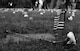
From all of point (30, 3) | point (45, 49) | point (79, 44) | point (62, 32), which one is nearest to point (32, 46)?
point (45, 49)

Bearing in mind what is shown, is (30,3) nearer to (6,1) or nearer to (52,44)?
(6,1)

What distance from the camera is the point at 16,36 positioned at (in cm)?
504

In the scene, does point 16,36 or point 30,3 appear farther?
point 30,3

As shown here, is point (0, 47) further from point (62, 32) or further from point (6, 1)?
point (6, 1)

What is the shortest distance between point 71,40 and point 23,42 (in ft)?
3.76

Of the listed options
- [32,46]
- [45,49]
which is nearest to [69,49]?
[45,49]

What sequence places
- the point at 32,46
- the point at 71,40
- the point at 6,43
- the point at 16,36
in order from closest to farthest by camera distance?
the point at 71,40 → the point at 32,46 → the point at 6,43 → the point at 16,36

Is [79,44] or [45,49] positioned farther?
[79,44]

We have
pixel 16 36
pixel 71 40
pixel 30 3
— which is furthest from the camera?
pixel 30 3

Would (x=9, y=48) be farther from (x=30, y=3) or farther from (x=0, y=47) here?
(x=30, y=3)

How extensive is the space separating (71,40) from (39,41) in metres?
0.91

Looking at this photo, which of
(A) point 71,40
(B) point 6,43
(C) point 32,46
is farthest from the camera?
(B) point 6,43

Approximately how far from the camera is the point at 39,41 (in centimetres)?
452

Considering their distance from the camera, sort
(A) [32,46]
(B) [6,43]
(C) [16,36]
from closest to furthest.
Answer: (A) [32,46] < (B) [6,43] < (C) [16,36]
